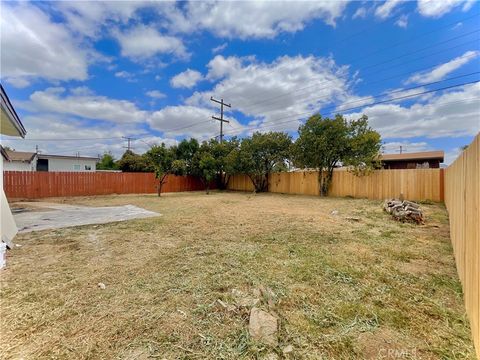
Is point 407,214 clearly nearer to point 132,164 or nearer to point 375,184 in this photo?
point 375,184

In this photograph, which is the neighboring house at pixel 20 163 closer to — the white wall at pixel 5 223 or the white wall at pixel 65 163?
the white wall at pixel 65 163

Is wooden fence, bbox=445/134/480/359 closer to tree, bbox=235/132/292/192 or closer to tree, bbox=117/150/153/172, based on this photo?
tree, bbox=235/132/292/192

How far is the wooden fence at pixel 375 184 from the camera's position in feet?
32.8

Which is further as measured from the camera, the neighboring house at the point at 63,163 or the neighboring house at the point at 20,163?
the neighboring house at the point at 63,163

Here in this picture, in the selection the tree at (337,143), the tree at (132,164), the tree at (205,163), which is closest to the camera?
the tree at (337,143)

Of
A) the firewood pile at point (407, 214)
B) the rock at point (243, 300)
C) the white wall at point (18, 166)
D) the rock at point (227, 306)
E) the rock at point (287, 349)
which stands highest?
the white wall at point (18, 166)

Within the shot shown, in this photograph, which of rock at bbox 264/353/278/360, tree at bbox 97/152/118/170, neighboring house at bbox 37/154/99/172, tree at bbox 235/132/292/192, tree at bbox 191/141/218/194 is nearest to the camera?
rock at bbox 264/353/278/360

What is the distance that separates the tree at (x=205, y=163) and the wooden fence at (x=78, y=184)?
2.04 meters

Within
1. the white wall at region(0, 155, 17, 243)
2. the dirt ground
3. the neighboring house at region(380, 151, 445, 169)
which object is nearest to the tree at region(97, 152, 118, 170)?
the white wall at region(0, 155, 17, 243)

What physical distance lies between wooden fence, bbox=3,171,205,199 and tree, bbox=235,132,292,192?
18.6 ft

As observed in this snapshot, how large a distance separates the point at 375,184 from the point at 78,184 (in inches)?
683

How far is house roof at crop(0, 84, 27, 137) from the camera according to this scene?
10.4 feet

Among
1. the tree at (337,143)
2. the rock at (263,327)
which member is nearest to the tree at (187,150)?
the tree at (337,143)

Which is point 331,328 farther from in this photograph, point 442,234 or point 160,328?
point 442,234
